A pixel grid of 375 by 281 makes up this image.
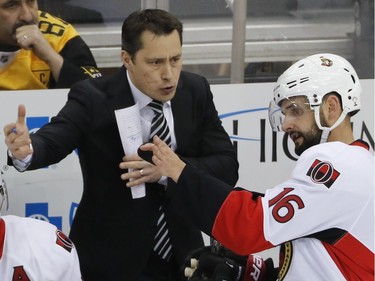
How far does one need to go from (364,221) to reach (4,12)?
1.65 metres

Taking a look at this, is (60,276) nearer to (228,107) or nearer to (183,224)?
(183,224)

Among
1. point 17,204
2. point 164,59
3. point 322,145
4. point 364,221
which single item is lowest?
point 17,204

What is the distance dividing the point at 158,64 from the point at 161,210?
18.3 inches

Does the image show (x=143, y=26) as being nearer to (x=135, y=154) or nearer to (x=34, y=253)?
(x=135, y=154)

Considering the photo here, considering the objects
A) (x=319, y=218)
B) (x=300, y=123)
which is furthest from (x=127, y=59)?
(x=319, y=218)

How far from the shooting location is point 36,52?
135 inches

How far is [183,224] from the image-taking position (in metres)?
3.01

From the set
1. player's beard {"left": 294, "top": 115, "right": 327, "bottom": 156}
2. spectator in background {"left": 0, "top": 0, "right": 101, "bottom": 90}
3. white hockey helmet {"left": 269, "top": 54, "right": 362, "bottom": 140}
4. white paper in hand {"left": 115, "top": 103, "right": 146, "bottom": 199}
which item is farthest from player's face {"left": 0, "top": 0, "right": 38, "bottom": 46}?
player's beard {"left": 294, "top": 115, "right": 327, "bottom": 156}

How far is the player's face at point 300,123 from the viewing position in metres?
2.59

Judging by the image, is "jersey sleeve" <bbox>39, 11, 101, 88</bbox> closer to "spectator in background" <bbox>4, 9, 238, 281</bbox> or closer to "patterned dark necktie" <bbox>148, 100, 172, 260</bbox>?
"spectator in background" <bbox>4, 9, 238, 281</bbox>

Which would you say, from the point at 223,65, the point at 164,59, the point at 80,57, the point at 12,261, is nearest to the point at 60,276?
the point at 12,261

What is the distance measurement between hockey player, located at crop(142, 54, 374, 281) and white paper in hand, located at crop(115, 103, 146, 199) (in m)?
0.25

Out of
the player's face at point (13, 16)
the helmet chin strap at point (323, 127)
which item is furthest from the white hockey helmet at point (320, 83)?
the player's face at point (13, 16)

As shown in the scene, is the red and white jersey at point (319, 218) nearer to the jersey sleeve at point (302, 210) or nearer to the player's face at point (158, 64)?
the jersey sleeve at point (302, 210)
